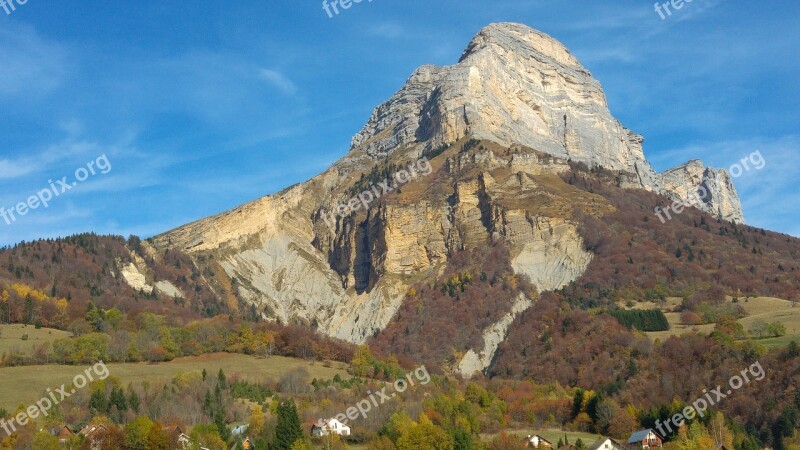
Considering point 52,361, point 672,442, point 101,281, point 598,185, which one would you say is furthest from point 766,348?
point 101,281

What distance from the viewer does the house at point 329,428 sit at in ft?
273

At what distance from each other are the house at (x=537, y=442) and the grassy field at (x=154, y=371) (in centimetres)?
3566

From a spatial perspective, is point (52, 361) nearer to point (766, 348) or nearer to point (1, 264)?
point (1, 264)

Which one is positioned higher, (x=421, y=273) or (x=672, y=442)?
(x=421, y=273)

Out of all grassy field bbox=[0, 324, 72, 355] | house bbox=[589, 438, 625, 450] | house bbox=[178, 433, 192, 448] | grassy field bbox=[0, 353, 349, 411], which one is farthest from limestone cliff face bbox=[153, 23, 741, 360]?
house bbox=[178, 433, 192, 448]

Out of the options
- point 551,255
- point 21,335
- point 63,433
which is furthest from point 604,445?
point 551,255

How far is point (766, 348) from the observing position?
10100 cm

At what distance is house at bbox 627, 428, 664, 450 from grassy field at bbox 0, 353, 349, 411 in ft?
142

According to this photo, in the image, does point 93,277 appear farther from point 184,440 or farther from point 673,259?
point 673,259

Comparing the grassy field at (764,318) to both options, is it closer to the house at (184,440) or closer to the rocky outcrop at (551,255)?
the rocky outcrop at (551,255)

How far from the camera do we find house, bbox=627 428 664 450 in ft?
268

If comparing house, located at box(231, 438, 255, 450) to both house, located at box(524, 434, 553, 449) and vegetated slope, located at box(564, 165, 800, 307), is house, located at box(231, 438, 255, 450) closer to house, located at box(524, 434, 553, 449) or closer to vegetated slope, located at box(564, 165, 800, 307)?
house, located at box(524, 434, 553, 449)

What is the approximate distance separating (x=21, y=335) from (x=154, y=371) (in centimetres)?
2265

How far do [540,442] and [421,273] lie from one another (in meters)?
92.2
